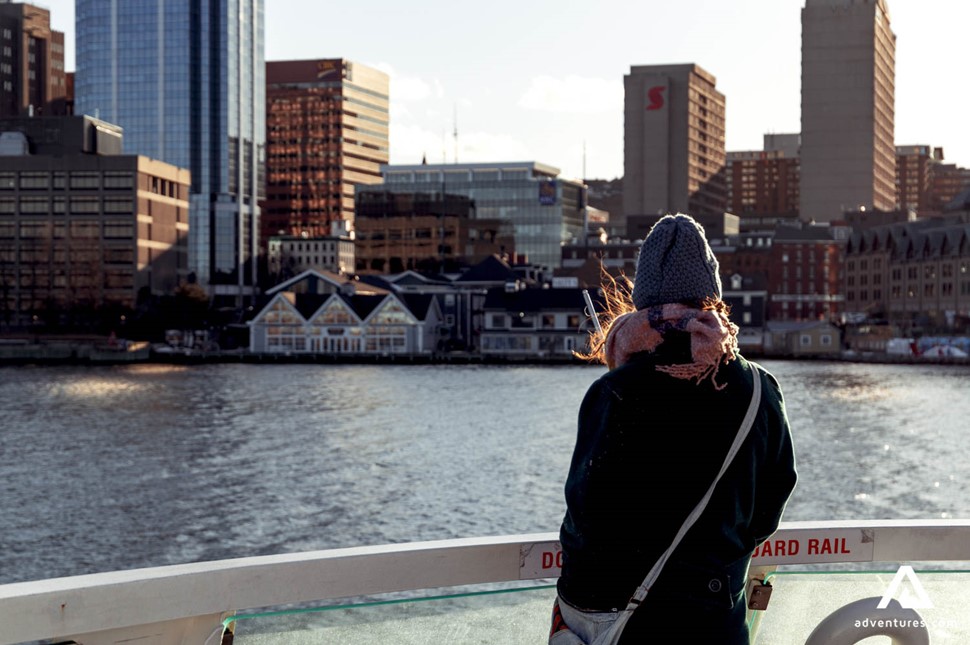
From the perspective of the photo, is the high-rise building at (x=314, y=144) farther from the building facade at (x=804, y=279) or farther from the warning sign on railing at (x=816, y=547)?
the warning sign on railing at (x=816, y=547)

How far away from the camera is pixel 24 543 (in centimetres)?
3008

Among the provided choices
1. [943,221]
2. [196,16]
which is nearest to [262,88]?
[196,16]

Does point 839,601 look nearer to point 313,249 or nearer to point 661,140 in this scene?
point 313,249

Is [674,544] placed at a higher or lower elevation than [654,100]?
lower

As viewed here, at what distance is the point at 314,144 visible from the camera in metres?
186

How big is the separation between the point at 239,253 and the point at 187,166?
37.3 feet

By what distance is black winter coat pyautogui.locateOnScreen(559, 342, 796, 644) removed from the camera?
109 inches

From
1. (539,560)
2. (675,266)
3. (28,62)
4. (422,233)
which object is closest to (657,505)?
(675,266)

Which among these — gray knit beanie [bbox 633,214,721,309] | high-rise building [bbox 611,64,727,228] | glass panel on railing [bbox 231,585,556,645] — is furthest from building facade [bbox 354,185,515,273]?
gray knit beanie [bbox 633,214,721,309]

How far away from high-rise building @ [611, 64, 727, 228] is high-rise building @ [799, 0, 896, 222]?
1706cm

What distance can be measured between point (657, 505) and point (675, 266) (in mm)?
590

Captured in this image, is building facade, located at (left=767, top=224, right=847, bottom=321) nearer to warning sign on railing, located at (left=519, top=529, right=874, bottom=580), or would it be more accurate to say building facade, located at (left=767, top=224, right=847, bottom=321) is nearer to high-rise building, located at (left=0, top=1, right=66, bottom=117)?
high-rise building, located at (left=0, top=1, right=66, bottom=117)

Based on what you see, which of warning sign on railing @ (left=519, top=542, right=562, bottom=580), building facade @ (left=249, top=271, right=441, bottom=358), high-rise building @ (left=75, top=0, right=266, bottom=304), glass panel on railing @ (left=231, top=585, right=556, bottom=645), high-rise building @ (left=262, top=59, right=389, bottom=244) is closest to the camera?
glass panel on railing @ (left=231, top=585, right=556, bottom=645)

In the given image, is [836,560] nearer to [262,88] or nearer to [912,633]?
[912,633]
